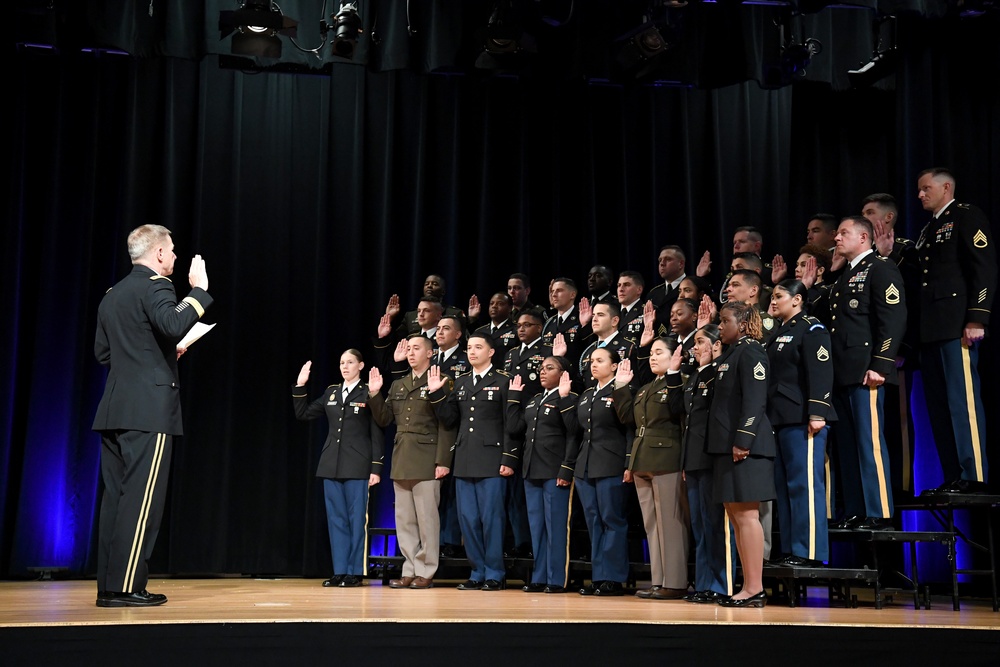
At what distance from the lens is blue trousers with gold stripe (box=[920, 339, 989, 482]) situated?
5293 millimetres

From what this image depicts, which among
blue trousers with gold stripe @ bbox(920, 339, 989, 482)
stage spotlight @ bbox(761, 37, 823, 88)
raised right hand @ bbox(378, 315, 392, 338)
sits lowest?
blue trousers with gold stripe @ bbox(920, 339, 989, 482)

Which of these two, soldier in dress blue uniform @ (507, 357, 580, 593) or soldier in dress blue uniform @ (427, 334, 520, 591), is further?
soldier in dress blue uniform @ (427, 334, 520, 591)

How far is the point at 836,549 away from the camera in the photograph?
269 inches

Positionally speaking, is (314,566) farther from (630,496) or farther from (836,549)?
(836,549)

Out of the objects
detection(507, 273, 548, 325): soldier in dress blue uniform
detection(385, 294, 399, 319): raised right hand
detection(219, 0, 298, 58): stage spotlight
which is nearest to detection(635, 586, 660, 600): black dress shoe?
detection(507, 273, 548, 325): soldier in dress blue uniform

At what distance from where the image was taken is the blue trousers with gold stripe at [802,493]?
4.92 m

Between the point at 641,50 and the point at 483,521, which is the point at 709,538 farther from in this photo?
the point at 641,50

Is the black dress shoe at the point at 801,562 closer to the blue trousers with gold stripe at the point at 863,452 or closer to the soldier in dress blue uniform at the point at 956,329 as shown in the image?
the blue trousers with gold stripe at the point at 863,452

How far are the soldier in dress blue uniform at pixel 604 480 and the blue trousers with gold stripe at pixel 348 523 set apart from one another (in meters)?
1.57

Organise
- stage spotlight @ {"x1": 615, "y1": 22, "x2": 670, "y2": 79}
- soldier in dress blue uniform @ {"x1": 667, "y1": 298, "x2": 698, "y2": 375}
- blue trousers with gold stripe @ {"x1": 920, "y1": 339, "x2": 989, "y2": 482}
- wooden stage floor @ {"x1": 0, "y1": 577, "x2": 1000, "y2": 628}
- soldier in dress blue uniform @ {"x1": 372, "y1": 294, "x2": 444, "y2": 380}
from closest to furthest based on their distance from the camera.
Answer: wooden stage floor @ {"x1": 0, "y1": 577, "x2": 1000, "y2": 628}, blue trousers with gold stripe @ {"x1": 920, "y1": 339, "x2": 989, "y2": 482}, soldier in dress blue uniform @ {"x1": 667, "y1": 298, "x2": 698, "y2": 375}, stage spotlight @ {"x1": 615, "y1": 22, "x2": 670, "y2": 79}, soldier in dress blue uniform @ {"x1": 372, "y1": 294, "x2": 444, "y2": 380}

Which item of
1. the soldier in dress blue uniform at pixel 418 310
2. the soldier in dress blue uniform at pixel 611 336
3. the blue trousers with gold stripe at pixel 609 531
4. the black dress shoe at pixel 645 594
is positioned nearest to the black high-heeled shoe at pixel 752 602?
the black dress shoe at pixel 645 594

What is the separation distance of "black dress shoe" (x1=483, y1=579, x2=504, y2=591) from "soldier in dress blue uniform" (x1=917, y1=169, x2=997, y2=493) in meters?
2.49

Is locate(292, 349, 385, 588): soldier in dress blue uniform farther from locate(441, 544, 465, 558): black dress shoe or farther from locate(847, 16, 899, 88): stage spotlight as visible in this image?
locate(847, 16, 899, 88): stage spotlight

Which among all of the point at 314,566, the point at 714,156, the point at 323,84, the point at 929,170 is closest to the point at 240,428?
the point at 314,566
